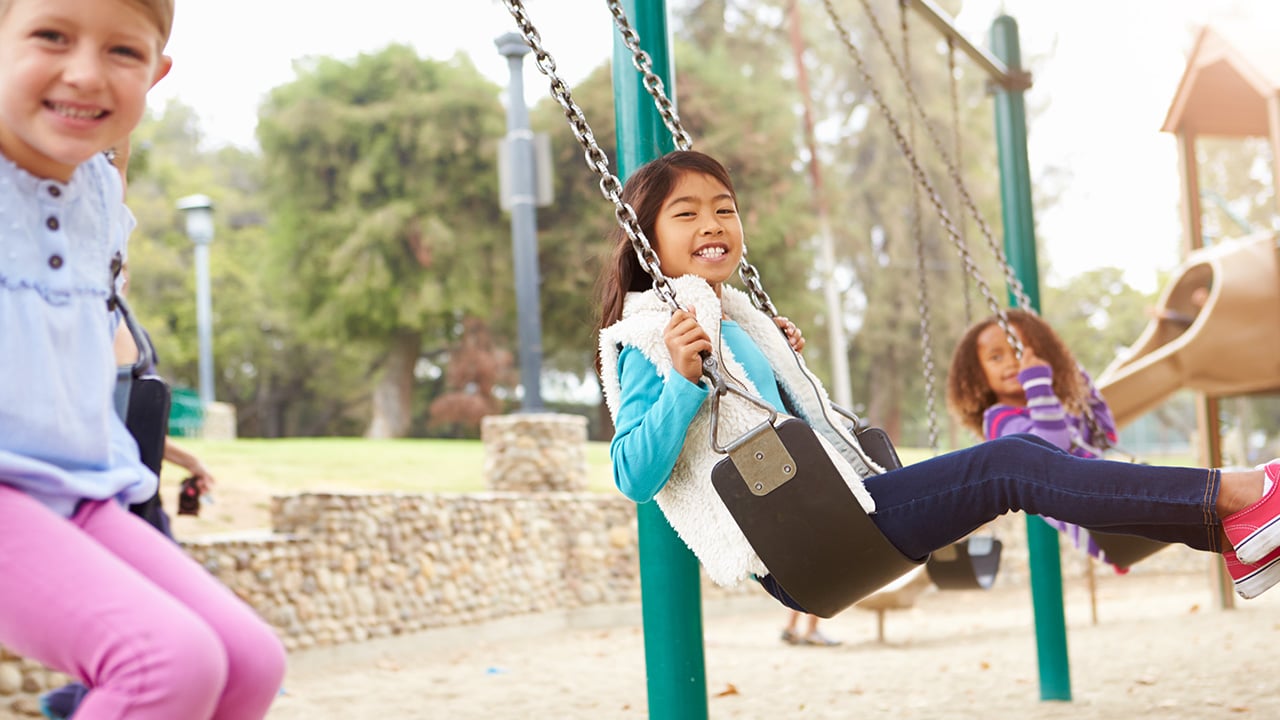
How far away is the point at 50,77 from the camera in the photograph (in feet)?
5.23

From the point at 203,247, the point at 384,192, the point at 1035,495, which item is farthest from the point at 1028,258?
the point at 384,192

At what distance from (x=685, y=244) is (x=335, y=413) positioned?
2663 cm

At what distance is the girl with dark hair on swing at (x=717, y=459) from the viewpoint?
2400 mm

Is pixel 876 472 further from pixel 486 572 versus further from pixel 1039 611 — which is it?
pixel 486 572

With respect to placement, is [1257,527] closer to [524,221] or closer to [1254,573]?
[1254,573]

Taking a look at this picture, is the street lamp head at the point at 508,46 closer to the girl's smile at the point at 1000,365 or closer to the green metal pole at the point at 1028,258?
the green metal pole at the point at 1028,258

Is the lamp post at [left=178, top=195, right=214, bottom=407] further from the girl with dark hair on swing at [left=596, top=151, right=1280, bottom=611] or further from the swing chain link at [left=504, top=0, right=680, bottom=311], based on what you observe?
the swing chain link at [left=504, top=0, right=680, bottom=311]

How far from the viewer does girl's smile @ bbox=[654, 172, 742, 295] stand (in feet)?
9.11

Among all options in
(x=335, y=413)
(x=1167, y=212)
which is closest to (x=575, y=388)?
(x=335, y=413)

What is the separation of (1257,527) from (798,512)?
2.84 ft

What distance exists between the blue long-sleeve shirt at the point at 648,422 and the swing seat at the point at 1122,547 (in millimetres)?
1747

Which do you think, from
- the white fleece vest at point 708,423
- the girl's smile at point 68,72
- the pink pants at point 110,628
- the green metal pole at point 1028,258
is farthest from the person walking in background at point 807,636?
the girl's smile at point 68,72

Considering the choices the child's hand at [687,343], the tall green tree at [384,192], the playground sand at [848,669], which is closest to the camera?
the child's hand at [687,343]

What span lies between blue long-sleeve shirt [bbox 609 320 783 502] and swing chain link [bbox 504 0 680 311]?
170 mm
